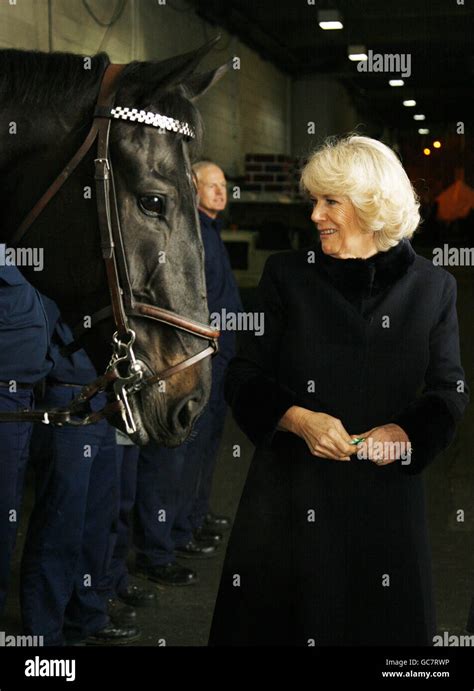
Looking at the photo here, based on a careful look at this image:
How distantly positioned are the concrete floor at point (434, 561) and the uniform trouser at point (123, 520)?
0.63 ft

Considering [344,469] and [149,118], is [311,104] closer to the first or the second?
[344,469]

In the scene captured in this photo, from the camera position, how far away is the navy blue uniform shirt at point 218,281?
17.4 ft

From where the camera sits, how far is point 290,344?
285 centimetres

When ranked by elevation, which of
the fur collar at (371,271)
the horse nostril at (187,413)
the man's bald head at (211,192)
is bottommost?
the horse nostril at (187,413)

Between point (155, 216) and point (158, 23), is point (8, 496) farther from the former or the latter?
point (158, 23)

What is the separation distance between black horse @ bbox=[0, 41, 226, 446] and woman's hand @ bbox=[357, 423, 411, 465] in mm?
502

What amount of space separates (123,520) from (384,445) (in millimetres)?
2108

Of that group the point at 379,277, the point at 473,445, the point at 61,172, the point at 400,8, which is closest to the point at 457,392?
the point at 379,277

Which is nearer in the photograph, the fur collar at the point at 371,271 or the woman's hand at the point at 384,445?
the woman's hand at the point at 384,445

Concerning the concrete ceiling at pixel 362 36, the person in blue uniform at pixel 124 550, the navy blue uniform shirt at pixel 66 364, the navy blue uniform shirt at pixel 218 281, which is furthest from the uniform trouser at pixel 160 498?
the concrete ceiling at pixel 362 36

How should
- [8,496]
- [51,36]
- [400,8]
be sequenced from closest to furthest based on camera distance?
[8,496] → [51,36] → [400,8]

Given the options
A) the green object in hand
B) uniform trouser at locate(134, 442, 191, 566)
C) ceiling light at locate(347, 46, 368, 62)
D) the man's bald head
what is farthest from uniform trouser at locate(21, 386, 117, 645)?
ceiling light at locate(347, 46, 368, 62)

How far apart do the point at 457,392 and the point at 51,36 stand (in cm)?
732

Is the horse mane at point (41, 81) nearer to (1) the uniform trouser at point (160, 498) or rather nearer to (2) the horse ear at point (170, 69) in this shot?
(2) the horse ear at point (170, 69)
